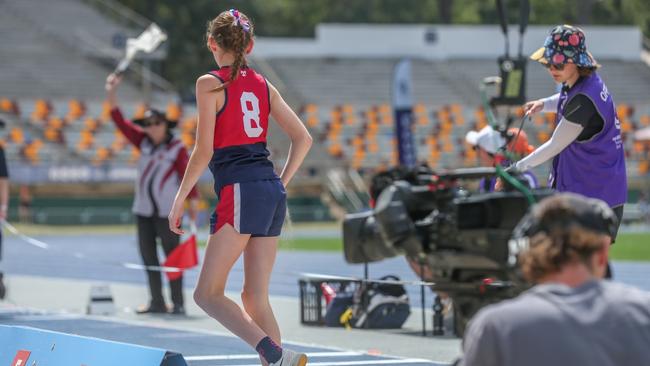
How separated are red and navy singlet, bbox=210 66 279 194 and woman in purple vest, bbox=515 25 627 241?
46.7 inches

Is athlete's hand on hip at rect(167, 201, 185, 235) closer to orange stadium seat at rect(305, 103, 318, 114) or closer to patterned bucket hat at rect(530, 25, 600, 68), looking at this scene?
patterned bucket hat at rect(530, 25, 600, 68)

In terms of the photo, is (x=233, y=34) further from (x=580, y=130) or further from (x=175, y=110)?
(x=175, y=110)

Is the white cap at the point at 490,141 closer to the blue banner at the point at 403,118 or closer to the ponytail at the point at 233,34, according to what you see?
the ponytail at the point at 233,34

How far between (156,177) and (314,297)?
1.93m

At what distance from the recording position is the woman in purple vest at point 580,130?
6340 mm

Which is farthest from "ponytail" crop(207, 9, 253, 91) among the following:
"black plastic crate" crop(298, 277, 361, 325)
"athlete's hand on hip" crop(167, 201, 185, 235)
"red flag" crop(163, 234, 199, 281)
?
"red flag" crop(163, 234, 199, 281)

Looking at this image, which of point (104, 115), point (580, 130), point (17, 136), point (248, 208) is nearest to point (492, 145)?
point (580, 130)

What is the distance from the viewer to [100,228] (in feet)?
122

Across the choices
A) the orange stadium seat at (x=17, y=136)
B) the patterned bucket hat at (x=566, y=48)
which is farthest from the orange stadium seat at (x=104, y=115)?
the patterned bucket hat at (x=566, y=48)

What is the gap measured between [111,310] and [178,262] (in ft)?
2.41

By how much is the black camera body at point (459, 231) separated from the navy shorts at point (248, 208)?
46.6 inches

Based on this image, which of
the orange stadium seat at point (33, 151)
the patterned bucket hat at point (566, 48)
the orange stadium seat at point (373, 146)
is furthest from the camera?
the orange stadium seat at point (373, 146)

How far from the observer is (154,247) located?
12469 mm

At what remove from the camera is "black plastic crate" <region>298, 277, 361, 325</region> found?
10922mm
